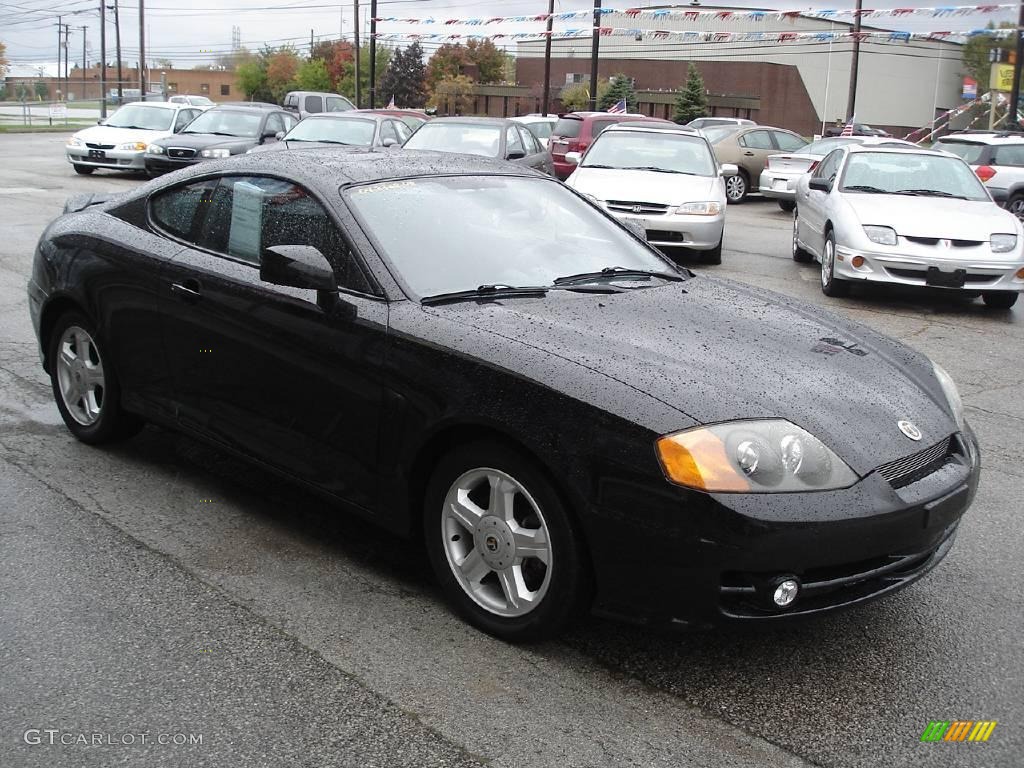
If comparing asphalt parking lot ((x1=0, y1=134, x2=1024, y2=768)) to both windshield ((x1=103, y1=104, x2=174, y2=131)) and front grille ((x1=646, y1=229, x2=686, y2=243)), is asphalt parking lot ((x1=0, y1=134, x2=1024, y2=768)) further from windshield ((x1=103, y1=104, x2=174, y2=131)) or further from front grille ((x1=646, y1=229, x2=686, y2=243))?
windshield ((x1=103, y1=104, x2=174, y2=131))

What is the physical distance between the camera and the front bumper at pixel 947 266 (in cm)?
1020

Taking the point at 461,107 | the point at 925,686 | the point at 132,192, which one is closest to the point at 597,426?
the point at 925,686

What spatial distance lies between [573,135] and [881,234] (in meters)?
13.5

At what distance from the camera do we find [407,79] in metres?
88.8

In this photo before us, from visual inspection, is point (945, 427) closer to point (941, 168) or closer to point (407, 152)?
point (407, 152)

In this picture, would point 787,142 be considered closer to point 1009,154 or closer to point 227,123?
point 1009,154

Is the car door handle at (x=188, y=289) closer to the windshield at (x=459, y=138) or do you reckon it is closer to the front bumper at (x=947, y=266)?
the front bumper at (x=947, y=266)

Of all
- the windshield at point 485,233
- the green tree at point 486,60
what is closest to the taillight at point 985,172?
the windshield at point 485,233

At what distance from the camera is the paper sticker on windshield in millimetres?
4414

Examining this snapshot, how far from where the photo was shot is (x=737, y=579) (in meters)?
3.21

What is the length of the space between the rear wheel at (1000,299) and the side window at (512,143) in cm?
738

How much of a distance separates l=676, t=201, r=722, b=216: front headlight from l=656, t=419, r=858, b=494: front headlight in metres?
9.61

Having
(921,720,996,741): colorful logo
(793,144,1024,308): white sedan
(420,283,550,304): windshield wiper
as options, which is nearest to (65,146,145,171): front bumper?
(793,144,1024,308): white sedan

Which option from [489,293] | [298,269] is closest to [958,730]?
[489,293]
